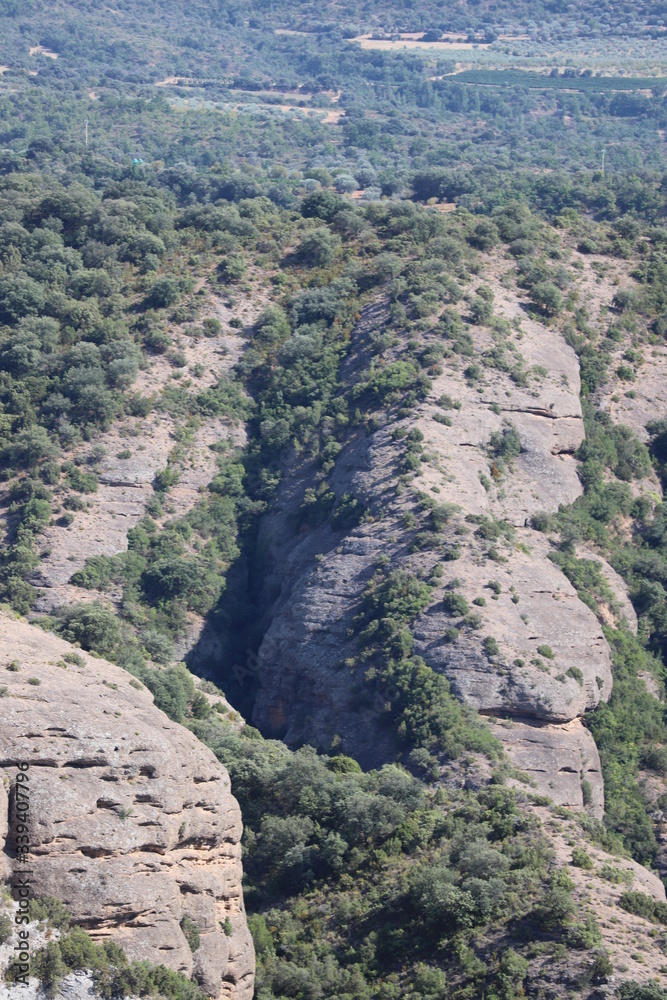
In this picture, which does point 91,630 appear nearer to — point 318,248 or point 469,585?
point 469,585

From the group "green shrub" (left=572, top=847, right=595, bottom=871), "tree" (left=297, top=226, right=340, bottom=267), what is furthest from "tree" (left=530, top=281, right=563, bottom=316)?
"green shrub" (left=572, top=847, right=595, bottom=871)

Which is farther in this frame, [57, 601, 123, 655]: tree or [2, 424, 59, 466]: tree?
[2, 424, 59, 466]: tree

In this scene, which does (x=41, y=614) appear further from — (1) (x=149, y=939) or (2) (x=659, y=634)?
(1) (x=149, y=939)

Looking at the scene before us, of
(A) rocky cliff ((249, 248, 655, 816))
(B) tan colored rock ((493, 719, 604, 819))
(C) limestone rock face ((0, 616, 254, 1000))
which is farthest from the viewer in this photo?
(A) rocky cliff ((249, 248, 655, 816))

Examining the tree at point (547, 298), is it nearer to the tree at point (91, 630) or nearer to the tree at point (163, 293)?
the tree at point (163, 293)

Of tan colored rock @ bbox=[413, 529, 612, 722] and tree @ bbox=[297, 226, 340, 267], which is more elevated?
tree @ bbox=[297, 226, 340, 267]

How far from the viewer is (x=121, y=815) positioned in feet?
119

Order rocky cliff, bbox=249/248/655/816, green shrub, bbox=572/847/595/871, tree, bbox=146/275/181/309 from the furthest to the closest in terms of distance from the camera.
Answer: tree, bbox=146/275/181/309 → rocky cliff, bbox=249/248/655/816 → green shrub, bbox=572/847/595/871

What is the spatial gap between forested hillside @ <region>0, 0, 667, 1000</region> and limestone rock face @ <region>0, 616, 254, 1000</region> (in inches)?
4.3

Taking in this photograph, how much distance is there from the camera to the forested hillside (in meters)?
42.6

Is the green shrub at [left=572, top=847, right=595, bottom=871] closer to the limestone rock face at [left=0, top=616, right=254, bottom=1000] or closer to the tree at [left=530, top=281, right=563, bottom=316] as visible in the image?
the limestone rock face at [left=0, top=616, right=254, bottom=1000]

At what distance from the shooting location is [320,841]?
51375 mm

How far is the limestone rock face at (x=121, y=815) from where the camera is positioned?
35031mm

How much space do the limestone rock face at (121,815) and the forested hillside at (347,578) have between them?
0.11 meters
